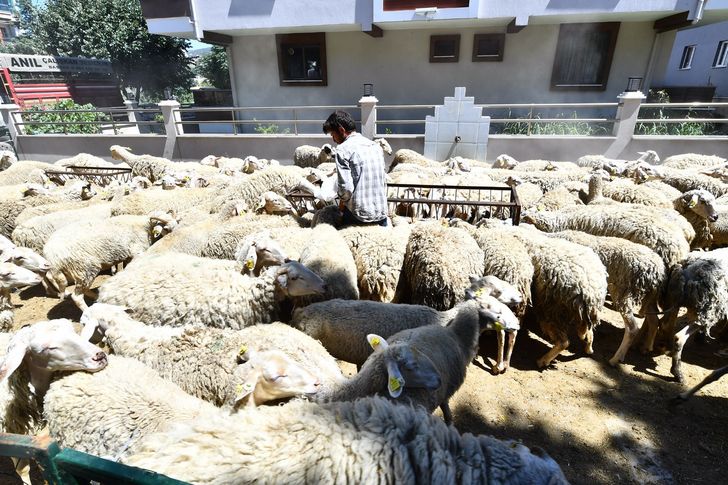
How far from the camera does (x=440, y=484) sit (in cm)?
136

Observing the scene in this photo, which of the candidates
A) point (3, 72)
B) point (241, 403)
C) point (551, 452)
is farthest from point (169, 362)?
point (3, 72)

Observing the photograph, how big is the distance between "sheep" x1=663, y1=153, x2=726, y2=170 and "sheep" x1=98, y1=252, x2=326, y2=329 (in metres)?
9.63

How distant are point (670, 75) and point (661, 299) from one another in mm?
23159

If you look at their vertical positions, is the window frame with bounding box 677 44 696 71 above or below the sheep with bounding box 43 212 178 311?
above

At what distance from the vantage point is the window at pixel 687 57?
61.8ft

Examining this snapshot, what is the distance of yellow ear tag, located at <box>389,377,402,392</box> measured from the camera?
7.11 ft

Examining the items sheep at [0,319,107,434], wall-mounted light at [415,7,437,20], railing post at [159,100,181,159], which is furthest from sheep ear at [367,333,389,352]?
railing post at [159,100,181,159]

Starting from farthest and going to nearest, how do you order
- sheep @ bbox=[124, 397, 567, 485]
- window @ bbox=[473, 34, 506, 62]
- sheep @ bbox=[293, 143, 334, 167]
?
window @ bbox=[473, 34, 506, 62] < sheep @ bbox=[293, 143, 334, 167] < sheep @ bbox=[124, 397, 567, 485]

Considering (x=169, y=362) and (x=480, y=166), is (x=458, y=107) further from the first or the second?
(x=169, y=362)

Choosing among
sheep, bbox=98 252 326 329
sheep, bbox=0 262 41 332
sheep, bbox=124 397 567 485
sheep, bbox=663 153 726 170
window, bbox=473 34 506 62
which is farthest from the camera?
window, bbox=473 34 506 62

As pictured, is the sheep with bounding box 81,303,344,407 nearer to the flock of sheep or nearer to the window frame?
the flock of sheep

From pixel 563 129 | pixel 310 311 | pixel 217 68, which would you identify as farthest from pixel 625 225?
pixel 217 68

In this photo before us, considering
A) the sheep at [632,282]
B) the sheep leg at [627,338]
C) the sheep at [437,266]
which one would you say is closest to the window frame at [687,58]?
the sheep at [632,282]

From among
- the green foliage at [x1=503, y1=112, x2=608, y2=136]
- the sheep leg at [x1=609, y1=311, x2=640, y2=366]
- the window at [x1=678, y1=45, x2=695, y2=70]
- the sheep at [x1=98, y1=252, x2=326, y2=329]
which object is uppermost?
the window at [x1=678, y1=45, x2=695, y2=70]
